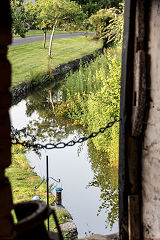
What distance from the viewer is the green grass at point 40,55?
1667cm

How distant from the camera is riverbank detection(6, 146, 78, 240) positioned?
523 cm

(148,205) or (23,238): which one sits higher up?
(23,238)

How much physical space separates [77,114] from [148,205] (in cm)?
781

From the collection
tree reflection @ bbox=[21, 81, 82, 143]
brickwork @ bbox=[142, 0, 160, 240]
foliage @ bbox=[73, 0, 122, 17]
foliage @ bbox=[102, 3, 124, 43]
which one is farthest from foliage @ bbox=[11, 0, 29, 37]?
brickwork @ bbox=[142, 0, 160, 240]

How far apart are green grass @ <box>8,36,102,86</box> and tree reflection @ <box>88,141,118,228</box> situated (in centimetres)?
721

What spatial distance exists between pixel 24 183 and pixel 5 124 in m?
5.32

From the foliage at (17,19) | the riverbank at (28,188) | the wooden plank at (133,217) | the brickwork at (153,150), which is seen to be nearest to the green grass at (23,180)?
the riverbank at (28,188)

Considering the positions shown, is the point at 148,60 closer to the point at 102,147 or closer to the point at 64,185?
the point at 64,185

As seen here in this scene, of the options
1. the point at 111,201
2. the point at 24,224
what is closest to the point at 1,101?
the point at 24,224

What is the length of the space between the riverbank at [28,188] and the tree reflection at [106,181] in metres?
0.80

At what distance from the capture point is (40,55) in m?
21.3

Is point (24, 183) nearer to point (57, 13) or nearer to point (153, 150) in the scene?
point (153, 150)

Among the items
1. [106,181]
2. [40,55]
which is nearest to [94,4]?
[40,55]

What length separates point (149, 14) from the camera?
2506 millimetres
